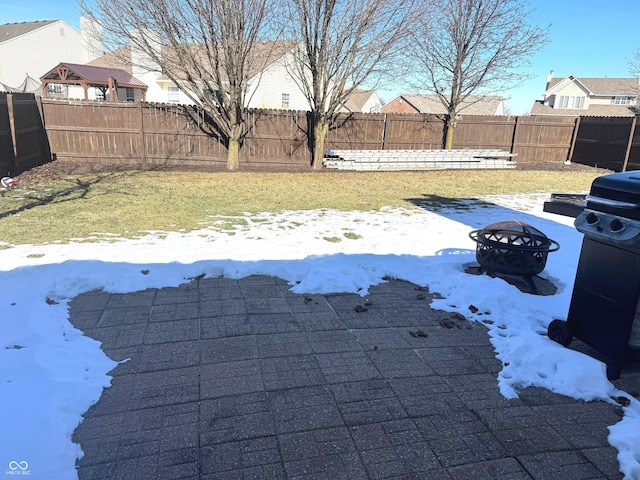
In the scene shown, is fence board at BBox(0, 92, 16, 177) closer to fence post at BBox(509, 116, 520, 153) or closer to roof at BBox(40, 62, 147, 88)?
roof at BBox(40, 62, 147, 88)

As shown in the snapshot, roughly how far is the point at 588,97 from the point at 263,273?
54.4m

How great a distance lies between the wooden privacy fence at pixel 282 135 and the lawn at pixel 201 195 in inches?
73.7

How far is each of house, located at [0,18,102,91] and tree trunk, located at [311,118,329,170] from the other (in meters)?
29.1

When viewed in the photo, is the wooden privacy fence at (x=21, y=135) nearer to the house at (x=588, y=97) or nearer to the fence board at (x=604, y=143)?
the fence board at (x=604, y=143)

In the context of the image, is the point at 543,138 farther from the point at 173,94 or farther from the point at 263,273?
the point at 173,94

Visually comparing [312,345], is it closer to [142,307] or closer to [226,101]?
[142,307]

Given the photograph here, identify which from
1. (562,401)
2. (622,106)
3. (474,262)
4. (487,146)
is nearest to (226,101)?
(474,262)

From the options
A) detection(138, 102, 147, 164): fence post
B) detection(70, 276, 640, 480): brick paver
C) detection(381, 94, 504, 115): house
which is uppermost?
detection(381, 94, 504, 115): house

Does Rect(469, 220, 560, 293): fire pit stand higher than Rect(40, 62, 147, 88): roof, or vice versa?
Rect(40, 62, 147, 88): roof

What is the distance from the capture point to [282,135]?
15328 mm

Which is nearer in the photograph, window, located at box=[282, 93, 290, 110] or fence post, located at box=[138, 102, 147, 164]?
fence post, located at box=[138, 102, 147, 164]

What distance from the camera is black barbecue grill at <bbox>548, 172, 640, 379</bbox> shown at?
2.65 meters

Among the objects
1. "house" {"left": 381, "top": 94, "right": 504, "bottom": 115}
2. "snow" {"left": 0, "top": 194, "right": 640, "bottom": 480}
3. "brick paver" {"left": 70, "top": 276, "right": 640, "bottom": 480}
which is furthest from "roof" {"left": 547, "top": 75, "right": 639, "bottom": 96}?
"brick paver" {"left": 70, "top": 276, "right": 640, "bottom": 480}

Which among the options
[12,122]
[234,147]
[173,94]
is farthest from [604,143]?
[173,94]
